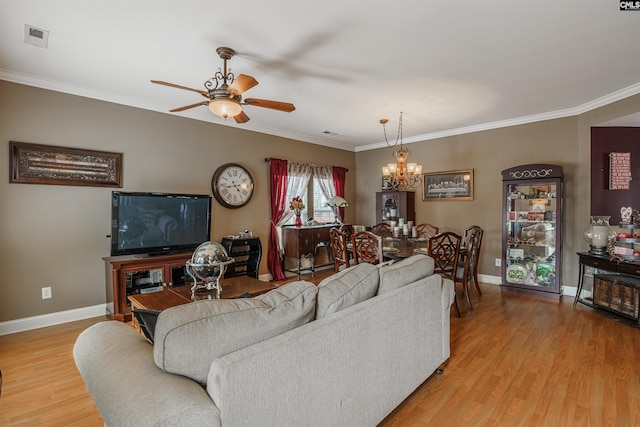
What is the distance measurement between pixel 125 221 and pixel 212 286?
1.60 meters

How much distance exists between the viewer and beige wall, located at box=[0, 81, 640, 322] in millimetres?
3219

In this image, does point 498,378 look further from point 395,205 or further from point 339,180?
point 339,180

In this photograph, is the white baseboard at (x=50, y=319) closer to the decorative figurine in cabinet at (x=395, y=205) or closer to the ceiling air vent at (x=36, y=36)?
the ceiling air vent at (x=36, y=36)

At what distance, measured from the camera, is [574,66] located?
2.96 meters

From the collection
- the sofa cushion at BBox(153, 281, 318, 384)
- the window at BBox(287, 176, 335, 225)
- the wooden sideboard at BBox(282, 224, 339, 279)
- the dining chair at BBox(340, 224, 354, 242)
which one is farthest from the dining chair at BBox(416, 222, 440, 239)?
the sofa cushion at BBox(153, 281, 318, 384)

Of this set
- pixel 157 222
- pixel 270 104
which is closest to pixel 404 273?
pixel 270 104

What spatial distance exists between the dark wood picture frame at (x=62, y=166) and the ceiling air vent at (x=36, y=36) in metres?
1.17

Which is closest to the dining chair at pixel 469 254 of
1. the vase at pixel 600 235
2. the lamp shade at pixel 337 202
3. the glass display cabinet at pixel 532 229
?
the glass display cabinet at pixel 532 229

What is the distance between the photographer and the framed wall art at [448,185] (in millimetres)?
5234

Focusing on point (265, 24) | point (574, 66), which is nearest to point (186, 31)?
point (265, 24)

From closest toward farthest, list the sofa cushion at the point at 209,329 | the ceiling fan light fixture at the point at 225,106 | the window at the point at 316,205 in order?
the sofa cushion at the point at 209,329 < the ceiling fan light fixture at the point at 225,106 < the window at the point at 316,205

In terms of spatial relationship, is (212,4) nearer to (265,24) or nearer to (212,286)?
(265,24)

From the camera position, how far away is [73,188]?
138 inches

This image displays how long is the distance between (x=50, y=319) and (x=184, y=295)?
205 cm
